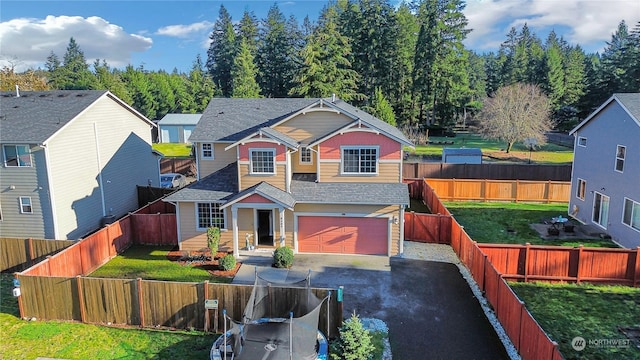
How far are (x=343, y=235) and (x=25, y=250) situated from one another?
1432 centimetres

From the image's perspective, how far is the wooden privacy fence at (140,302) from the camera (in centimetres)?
1341

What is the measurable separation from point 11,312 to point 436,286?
51.9ft

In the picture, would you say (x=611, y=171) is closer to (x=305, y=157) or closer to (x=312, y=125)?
(x=312, y=125)

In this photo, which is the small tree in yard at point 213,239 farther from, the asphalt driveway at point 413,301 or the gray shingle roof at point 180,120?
the gray shingle roof at point 180,120

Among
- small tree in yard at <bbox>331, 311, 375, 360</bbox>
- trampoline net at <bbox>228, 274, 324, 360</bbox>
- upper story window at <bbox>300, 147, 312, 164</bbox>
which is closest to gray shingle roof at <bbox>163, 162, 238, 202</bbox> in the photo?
upper story window at <bbox>300, 147, 312, 164</bbox>

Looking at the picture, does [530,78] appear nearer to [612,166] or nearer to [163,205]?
[612,166]

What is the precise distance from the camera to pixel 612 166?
22.7 m

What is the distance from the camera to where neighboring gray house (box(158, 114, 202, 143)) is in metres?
62.7

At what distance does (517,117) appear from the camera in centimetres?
4816

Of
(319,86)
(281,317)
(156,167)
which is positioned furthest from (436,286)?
(319,86)

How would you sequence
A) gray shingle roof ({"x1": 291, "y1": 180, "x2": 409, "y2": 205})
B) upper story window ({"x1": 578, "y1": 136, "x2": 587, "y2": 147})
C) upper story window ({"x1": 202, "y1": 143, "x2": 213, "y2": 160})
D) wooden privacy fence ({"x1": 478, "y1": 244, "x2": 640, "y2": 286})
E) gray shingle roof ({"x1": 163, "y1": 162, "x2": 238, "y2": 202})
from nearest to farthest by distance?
wooden privacy fence ({"x1": 478, "y1": 244, "x2": 640, "y2": 286}) → gray shingle roof ({"x1": 291, "y1": 180, "x2": 409, "y2": 205}) → gray shingle roof ({"x1": 163, "y1": 162, "x2": 238, "y2": 202}) → upper story window ({"x1": 202, "y1": 143, "x2": 213, "y2": 160}) → upper story window ({"x1": 578, "y1": 136, "x2": 587, "y2": 147})

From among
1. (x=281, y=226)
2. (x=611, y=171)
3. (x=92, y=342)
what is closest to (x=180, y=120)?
(x=281, y=226)

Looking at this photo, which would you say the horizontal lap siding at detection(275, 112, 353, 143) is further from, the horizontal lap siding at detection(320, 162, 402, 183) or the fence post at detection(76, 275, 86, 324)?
the fence post at detection(76, 275, 86, 324)

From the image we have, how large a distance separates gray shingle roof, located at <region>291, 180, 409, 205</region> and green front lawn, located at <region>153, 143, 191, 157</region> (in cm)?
3549
